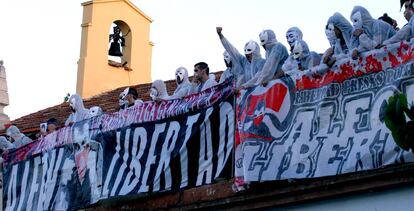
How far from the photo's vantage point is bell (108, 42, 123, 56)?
74.2ft

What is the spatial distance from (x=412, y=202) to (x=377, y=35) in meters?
1.85

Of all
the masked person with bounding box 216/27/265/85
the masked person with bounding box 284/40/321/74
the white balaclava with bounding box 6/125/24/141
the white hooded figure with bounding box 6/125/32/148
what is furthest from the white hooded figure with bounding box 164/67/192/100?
the white balaclava with bounding box 6/125/24/141

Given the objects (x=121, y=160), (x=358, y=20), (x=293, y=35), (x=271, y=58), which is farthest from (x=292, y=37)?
(x=121, y=160)

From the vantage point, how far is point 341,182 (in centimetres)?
1109

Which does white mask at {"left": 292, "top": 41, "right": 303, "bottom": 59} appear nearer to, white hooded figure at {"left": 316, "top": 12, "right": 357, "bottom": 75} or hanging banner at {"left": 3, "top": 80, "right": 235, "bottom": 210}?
white hooded figure at {"left": 316, "top": 12, "right": 357, "bottom": 75}

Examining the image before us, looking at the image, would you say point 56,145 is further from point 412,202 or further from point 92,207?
point 412,202

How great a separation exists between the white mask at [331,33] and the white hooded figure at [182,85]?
10.4 feet

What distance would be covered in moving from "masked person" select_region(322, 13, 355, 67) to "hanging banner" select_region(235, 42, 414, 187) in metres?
0.13

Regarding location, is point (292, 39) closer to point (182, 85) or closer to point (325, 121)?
point (325, 121)

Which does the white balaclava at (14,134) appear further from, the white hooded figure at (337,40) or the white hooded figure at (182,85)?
the white hooded figure at (337,40)

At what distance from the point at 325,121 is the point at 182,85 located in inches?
143

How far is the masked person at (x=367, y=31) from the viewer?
10859mm

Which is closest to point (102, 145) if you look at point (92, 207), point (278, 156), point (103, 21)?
point (92, 207)

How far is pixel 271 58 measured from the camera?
40.4 feet
